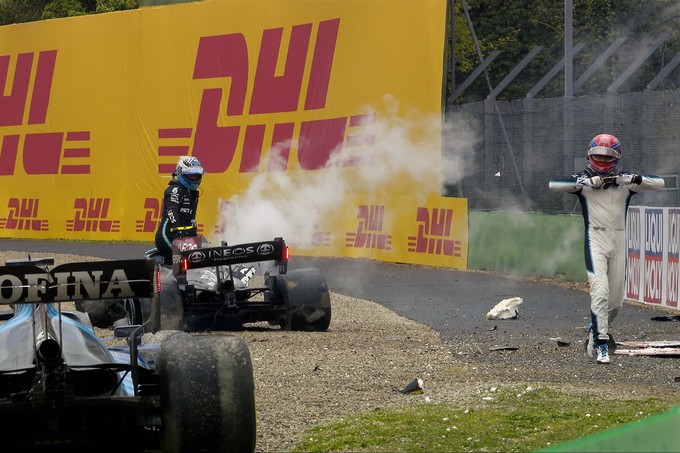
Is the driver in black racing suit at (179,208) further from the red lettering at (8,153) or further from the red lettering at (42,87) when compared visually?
the red lettering at (8,153)

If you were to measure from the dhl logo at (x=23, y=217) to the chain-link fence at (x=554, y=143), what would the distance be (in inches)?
576

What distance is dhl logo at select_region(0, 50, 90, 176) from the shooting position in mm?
34688

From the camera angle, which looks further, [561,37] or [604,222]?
[561,37]

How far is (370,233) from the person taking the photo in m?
26.0

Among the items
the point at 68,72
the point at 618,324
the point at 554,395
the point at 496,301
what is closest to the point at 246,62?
the point at 68,72

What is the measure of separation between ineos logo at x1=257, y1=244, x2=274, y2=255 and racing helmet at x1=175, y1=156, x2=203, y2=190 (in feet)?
5.26

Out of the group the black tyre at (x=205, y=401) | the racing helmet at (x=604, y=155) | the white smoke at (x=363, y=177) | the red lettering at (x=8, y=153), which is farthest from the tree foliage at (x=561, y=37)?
the black tyre at (x=205, y=401)

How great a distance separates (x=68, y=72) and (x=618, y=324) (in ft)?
75.1

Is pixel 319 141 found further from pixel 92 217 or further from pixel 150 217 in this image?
pixel 92 217

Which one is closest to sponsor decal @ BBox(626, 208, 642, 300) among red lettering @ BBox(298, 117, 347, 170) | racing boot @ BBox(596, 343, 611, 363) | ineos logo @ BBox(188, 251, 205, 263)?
racing boot @ BBox(596, 343, 611, 363)

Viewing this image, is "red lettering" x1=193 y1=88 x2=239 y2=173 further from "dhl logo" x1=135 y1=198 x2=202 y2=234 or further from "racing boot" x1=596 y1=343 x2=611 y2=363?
"racing boot" x1=596 y1=343 x2=611 y2=363

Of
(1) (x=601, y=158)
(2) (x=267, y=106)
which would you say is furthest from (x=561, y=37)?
(1) (x=601, y=158)

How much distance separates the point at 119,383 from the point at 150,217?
2556 centimetres

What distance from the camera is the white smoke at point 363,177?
24625 millimetres
